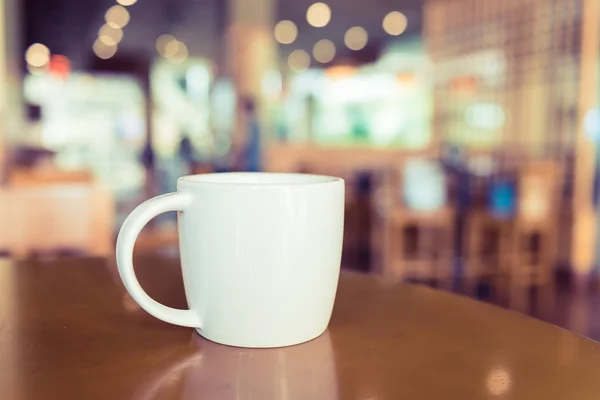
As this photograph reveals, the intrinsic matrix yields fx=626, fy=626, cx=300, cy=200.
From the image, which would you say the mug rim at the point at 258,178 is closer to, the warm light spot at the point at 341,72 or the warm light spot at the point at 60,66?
the warm light spot at the point at 341,72

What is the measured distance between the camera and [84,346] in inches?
17.8

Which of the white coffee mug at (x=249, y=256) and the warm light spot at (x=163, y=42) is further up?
the warm light spot at (x=163, y=42)

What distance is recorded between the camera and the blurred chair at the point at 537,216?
11.5 ft

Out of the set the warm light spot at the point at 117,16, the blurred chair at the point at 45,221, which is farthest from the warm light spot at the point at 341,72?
the blurred chair at the point at 45,221

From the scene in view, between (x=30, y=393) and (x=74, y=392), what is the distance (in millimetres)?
25

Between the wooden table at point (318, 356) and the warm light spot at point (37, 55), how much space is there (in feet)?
25.7

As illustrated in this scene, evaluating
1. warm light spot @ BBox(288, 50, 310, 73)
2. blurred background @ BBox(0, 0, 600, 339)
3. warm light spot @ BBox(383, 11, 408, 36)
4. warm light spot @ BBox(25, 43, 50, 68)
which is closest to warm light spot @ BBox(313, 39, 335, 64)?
blurred background @ BBox(0, 0, 600, 339)

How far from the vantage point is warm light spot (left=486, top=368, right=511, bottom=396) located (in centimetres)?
38

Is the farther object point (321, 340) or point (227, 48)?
point (227, 48)

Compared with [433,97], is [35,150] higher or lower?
lower

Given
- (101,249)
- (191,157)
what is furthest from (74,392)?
(191,157)

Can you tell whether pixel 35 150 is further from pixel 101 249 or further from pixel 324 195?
pixel 324 195

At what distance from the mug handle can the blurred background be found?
1.01 feet

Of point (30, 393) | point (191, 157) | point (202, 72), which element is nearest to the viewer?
point (30, 393)
